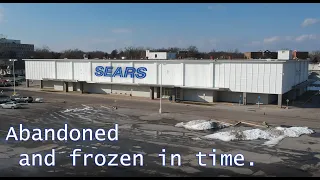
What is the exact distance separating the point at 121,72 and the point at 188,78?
532 inches

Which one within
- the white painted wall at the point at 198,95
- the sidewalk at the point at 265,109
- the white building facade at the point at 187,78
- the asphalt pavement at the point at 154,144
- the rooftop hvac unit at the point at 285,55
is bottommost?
the asphalt pavement at the point at 154,144

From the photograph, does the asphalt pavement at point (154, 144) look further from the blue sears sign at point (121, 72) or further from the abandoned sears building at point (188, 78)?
the blue sears sign at point (121, 72)

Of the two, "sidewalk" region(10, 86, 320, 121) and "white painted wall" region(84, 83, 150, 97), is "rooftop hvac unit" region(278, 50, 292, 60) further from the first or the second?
"white painted wall" region(84, 83, 150, 97)

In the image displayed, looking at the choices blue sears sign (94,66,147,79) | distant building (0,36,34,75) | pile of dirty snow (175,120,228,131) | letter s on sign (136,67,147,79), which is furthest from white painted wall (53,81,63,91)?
distant building (0,36,34,75)

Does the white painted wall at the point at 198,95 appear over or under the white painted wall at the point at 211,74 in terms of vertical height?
under

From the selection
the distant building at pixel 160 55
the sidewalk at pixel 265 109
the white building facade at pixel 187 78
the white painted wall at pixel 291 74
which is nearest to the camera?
the sidewalk at pixel 265 109

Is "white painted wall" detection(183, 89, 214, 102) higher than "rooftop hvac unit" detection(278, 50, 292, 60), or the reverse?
"rooftop hvac unit" detection(278, 50, 292, 60)

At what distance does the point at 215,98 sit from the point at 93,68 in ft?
82.2

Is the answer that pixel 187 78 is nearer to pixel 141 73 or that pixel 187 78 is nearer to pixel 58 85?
pixel 141 73

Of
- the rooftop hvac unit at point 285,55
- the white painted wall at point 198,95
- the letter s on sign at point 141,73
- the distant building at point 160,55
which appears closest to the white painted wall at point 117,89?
the letter s on sign at point 141,73

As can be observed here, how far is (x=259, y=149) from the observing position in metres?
23.8

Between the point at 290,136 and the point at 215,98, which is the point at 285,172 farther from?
the point at 215,98

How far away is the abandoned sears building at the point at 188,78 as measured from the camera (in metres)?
46.0

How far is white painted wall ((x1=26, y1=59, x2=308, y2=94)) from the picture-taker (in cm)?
4538
